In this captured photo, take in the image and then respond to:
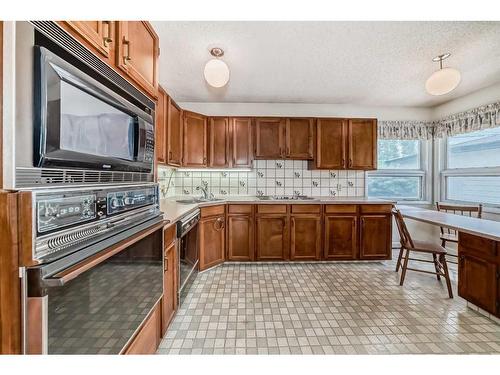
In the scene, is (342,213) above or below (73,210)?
below

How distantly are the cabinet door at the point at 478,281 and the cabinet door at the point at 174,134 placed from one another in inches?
114

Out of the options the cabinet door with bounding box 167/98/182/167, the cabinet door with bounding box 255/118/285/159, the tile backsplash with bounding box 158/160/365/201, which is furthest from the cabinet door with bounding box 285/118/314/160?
the cabinet door with bounding box 167/98/182/167

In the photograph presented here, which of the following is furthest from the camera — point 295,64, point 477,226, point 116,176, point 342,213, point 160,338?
point 342,213

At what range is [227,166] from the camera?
3.37 metres

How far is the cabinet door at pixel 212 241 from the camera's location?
2807mm

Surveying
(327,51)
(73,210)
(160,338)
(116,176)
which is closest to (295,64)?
(327,51)

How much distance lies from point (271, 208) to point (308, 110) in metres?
1.73

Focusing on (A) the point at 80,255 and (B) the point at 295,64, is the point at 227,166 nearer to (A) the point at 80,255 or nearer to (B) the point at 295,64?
(B) the point at 295,64

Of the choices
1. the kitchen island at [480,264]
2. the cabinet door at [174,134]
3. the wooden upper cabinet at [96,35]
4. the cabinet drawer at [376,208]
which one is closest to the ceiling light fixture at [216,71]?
the cabinet door at [174,134]

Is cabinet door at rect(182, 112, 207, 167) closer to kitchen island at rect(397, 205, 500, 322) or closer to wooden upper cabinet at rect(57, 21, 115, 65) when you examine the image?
wooden upper cabinet at rect(57, 21, 115, 65)

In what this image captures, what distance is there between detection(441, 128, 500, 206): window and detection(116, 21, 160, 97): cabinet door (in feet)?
13.6

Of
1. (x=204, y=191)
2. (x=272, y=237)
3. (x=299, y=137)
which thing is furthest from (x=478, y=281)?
(x=204, y=191)

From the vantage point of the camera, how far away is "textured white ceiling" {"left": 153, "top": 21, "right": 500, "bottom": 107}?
1884mm
